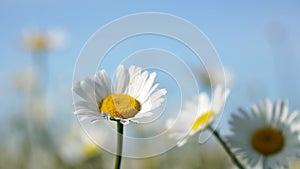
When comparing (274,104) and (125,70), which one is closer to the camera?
(125,70)

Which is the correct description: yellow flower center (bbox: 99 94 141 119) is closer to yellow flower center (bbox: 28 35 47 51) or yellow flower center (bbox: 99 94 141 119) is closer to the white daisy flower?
the white daisy flower

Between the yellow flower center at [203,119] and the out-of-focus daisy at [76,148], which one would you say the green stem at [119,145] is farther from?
the out-of-focus daisy at [76,148]

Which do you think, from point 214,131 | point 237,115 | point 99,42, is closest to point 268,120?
point 237,115

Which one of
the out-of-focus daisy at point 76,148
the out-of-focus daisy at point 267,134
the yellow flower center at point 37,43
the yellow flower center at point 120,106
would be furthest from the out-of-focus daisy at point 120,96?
the yellow flower center at point 37,43

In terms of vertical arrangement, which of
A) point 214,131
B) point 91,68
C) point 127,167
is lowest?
point 127,167

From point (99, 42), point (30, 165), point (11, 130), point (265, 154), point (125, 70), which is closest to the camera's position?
point (125, 70)

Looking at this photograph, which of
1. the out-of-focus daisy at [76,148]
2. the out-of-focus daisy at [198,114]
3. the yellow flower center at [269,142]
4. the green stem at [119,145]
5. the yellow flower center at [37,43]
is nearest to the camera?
the green stem at [119,145]

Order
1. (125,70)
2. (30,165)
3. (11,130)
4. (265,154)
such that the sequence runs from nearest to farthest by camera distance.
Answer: (125,70) < (265,154) < (30,165) < (11,130)

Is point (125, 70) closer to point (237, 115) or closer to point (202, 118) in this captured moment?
point (202, 118)
